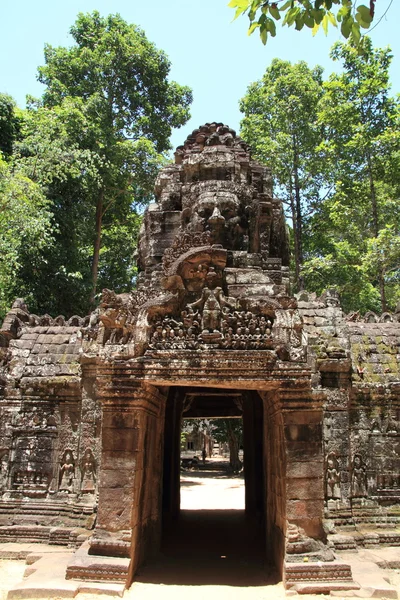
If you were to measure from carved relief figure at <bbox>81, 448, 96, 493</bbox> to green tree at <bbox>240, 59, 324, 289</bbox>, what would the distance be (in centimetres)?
1766

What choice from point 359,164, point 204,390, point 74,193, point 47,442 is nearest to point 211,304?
point 47,442

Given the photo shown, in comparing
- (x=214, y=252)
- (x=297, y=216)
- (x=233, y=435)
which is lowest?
(x=233, y=435)

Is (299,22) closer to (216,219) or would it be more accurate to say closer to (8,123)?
Answer: (216,219)

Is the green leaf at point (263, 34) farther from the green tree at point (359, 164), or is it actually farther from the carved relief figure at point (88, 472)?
the green tree at point (359, 164)

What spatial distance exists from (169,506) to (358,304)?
16591 millimetres

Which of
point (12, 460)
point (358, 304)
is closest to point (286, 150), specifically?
point (358, 304)

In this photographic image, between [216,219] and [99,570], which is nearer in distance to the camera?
[99,570]

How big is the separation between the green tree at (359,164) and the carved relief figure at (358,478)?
11931mm

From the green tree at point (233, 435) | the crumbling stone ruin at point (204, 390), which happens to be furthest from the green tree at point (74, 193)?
the green tree at point (233, 435)

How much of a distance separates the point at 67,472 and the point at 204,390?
139 inches

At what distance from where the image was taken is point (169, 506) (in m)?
11.3

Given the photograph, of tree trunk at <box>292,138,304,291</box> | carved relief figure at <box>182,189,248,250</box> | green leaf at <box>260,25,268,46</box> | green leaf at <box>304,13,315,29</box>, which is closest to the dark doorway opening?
carved relief figure at <box>182,189,248,250</box>

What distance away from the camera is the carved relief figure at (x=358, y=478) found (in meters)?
9.02

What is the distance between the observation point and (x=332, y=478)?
340 inches
